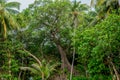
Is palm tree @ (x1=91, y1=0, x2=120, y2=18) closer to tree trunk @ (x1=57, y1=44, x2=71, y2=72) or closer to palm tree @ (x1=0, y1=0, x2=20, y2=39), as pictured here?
palm tree @ (x1=0, y1=0, x2=20, y2=39)

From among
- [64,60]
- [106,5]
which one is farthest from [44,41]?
[106,5]

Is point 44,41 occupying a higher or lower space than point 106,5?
lower

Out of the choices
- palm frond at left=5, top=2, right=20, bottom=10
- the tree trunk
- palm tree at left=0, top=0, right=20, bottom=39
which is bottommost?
the tree trunk

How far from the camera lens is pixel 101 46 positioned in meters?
20.8

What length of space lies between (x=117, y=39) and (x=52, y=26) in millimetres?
12742

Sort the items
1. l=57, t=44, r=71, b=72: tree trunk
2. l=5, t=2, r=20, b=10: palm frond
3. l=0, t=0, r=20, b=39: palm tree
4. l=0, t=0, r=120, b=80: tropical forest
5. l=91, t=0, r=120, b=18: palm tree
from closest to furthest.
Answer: l=91, t=0, r=120, b=18: palm tree < l=0, t=0, r=20, b=39: palm tree < l=5, t=2, r=20, b=10: palm frond < l=0, t=0, r=120, b=80: tropical forest < l=57, t=44, r=71, b=72: tree trunk

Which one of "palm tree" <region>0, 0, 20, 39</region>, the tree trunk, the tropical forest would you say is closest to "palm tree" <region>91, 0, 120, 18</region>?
the tropical forest

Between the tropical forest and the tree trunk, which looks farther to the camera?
the tree trunk

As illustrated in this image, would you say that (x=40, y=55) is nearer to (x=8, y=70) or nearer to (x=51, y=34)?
(x=51, y=34)

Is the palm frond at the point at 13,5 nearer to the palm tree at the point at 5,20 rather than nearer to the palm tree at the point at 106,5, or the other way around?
the palm tree at the point at 5,20

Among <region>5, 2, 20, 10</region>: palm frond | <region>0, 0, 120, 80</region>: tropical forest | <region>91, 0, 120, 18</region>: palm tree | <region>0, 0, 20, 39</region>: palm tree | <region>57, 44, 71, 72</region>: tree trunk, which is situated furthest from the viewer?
<region>57, 44, 71, 72</region>: tree trunk

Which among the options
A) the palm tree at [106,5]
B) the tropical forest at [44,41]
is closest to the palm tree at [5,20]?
the tropical forest at [44,41]

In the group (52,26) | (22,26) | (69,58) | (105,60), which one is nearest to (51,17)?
(52,26)

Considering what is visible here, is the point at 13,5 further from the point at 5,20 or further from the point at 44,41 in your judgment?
the point at 44,41
